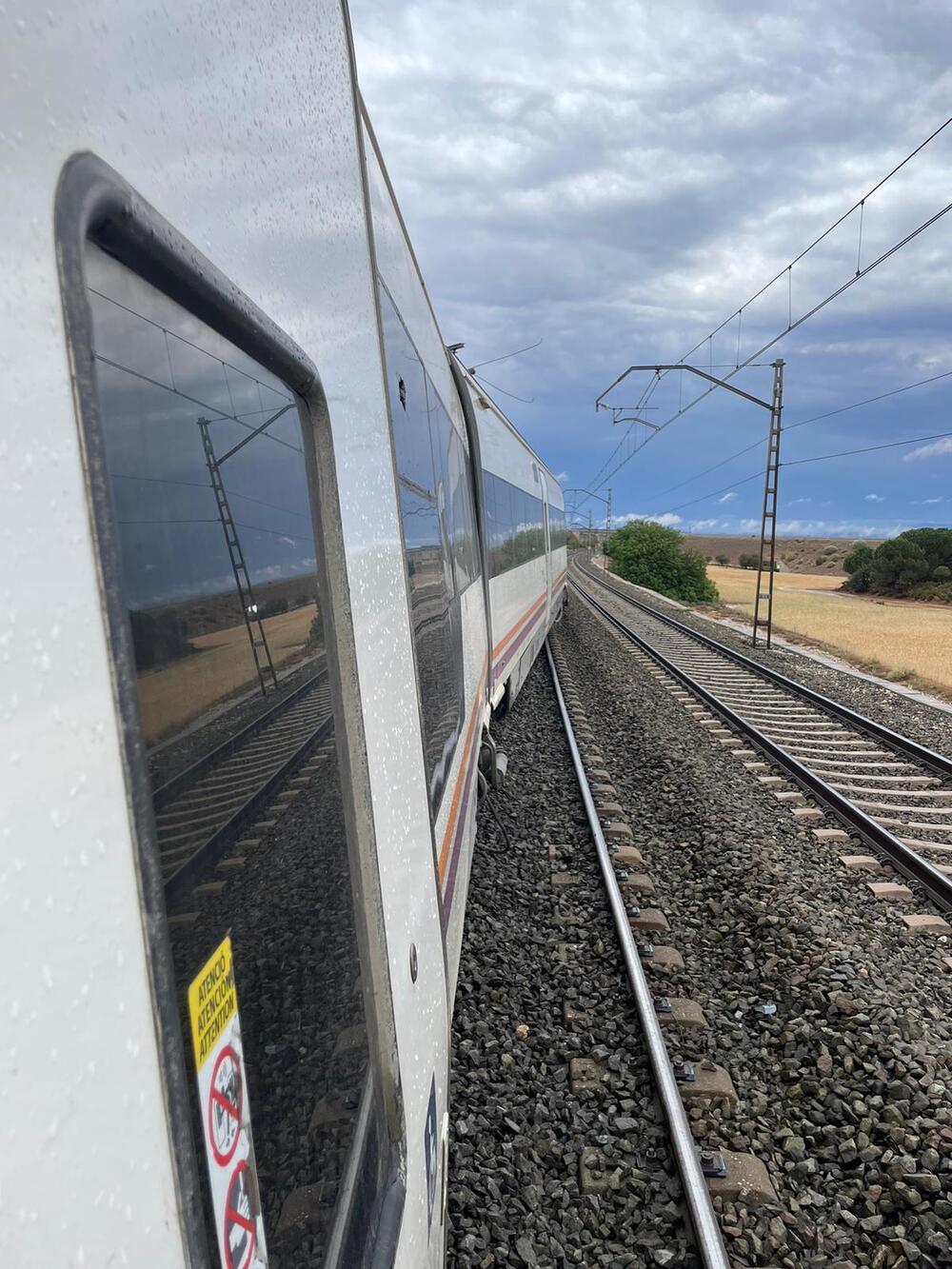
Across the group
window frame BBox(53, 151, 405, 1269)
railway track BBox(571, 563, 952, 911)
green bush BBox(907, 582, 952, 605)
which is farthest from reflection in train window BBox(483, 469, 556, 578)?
green bush BBox(907, 582, 952, 605)

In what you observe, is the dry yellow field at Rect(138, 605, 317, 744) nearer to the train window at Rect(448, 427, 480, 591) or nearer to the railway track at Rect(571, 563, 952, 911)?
the train window at Rect(448, 427, 480, 591)

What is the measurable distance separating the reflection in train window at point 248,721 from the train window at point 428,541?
1.14 metres

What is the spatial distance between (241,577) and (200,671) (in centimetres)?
22

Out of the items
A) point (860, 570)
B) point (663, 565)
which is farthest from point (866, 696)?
point (860, 570)

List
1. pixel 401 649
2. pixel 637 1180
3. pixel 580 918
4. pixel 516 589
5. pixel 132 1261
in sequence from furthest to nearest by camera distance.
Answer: pixel 516 589 < pixel 580 918 < pixel 637 1180 < pixel 401 649 < pixel 132 1261

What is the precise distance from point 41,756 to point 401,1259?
5.21 ft

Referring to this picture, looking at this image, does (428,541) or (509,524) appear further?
(509,524)

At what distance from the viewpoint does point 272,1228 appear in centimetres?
116

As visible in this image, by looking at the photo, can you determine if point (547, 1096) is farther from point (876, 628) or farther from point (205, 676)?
point (876, 628)

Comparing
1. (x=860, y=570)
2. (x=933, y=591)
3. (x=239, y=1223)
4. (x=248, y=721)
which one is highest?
(x=248, y=721)

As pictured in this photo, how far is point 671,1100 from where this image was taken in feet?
13.0

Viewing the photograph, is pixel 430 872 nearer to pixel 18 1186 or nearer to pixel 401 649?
pixel 401 649

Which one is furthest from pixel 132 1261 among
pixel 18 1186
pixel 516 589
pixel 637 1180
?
pixel 516 589

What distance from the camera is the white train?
0.69 m
